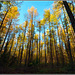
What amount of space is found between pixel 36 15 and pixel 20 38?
23.3 ft

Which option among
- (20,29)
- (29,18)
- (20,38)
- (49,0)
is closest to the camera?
(49,0)

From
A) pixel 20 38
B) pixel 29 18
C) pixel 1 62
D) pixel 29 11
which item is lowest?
pixel 1 62

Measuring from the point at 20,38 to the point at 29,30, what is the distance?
13.0 ft

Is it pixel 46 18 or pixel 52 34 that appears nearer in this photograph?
pixel 46 18

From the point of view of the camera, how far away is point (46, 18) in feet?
39.5

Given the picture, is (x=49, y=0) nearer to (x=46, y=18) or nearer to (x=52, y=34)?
(x=46, y=18)

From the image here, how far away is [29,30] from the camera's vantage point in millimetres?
11914

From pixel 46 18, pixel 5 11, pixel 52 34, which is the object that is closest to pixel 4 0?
pixel 5 11

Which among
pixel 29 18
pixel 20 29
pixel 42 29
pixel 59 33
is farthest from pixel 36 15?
pixel 59 33

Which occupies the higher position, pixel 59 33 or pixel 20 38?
pixel 59 33

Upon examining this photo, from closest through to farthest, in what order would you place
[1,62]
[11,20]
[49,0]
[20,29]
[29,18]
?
[49,0], [1,62], [11,20], [29,18], [20,29]

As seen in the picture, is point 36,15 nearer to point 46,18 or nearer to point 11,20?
point 46,18

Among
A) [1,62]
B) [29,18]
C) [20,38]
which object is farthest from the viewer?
[20,38]

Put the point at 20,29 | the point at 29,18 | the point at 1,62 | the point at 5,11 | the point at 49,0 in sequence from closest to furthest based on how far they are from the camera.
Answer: the point at 49,0, the point at 1,62, the point at 5,11, the point at 29,18, the point at 20,29
